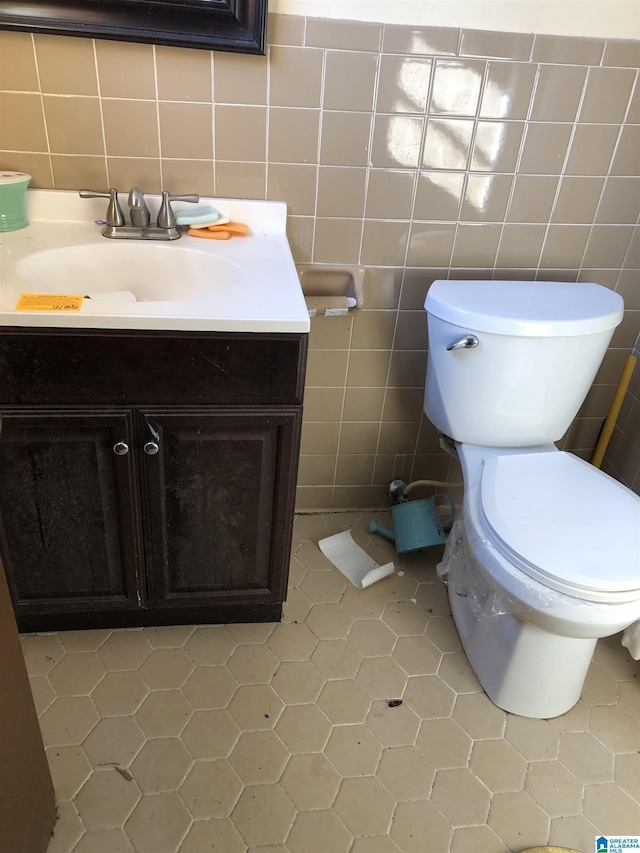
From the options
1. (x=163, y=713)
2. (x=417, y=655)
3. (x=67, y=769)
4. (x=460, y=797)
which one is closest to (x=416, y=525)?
(x=417, y=655)

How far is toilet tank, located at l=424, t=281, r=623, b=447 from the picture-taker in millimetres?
1408

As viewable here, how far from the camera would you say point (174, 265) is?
1407 mm

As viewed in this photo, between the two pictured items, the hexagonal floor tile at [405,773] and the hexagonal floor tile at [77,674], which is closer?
the hexagonal floor tile at [405,773]

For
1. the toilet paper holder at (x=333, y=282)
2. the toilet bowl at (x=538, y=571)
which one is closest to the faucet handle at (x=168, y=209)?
the toilet paper holder at (x=333, y=282)

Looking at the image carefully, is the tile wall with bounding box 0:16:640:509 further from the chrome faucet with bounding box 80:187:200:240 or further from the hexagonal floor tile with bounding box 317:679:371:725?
the hexagonal floor tile with bounding box 317:679:371:725

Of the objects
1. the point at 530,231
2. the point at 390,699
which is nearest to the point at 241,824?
the point at 390,699

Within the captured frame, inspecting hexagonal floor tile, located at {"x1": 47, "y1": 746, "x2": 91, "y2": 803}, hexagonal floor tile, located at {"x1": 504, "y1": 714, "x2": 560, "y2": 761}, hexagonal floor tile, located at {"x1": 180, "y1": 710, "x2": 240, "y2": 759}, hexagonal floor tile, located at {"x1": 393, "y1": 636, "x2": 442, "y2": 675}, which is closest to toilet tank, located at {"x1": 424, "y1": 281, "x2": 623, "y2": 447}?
hexagonal floor tile, located at {"x1": 393, "y1": 636, "x2": 442, "y2": 675}

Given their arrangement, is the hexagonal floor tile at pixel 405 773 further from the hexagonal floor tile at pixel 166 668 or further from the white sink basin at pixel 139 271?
the white sink basin at pixel 139 271

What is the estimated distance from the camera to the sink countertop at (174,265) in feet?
3.62

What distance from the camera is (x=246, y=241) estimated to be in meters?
1.46

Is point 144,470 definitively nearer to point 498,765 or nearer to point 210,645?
point 210,645

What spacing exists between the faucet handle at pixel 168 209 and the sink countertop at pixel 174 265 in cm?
4

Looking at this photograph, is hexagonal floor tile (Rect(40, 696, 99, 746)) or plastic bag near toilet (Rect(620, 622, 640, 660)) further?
plastic bag near toilet (Rect(620, 622, 640, 660))

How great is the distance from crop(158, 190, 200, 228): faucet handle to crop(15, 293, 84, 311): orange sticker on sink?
361 millimetres
